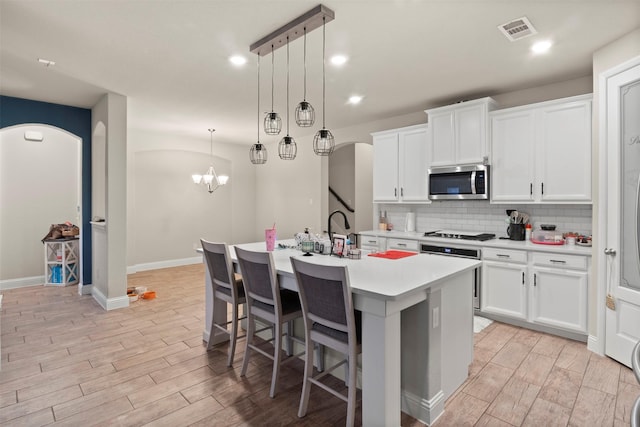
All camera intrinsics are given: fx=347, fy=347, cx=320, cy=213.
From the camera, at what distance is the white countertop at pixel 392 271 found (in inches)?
71.1

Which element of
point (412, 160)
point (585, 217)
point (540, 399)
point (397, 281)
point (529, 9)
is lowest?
point (540, 399)

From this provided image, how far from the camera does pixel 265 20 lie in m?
2.53

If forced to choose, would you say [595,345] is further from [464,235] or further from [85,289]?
[85,289]

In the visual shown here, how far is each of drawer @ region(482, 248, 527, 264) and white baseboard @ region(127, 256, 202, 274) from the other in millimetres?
5653

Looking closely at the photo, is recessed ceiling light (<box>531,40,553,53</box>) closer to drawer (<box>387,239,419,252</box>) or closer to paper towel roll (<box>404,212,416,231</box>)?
drawer (<box>387,239,419,252</box>)

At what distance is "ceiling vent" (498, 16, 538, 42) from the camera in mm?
2536

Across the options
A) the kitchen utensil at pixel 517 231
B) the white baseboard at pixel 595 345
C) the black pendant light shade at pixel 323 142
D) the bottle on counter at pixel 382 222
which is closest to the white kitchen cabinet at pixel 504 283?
the kitchen utensil at pixel 517 231

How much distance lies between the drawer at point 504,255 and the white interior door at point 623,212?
0.72m

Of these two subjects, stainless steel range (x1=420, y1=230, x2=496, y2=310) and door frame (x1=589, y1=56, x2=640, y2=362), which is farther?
stainless steel range (x1=420, y1=230, x2=496, y2=310)

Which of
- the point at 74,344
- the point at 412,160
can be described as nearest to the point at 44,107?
the point at 74,344

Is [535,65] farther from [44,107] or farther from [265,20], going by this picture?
[44,107]

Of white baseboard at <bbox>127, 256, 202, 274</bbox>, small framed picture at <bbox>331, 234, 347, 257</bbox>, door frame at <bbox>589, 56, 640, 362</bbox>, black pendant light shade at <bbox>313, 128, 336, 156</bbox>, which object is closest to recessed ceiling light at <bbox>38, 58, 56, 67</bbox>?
black pendant light shade at <bbox>313, 128, 336, 156</bbox>

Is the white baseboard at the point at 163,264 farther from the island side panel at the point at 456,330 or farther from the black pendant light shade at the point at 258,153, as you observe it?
the island side panel at the point at 456,330

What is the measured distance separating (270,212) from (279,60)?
15.7 feet
